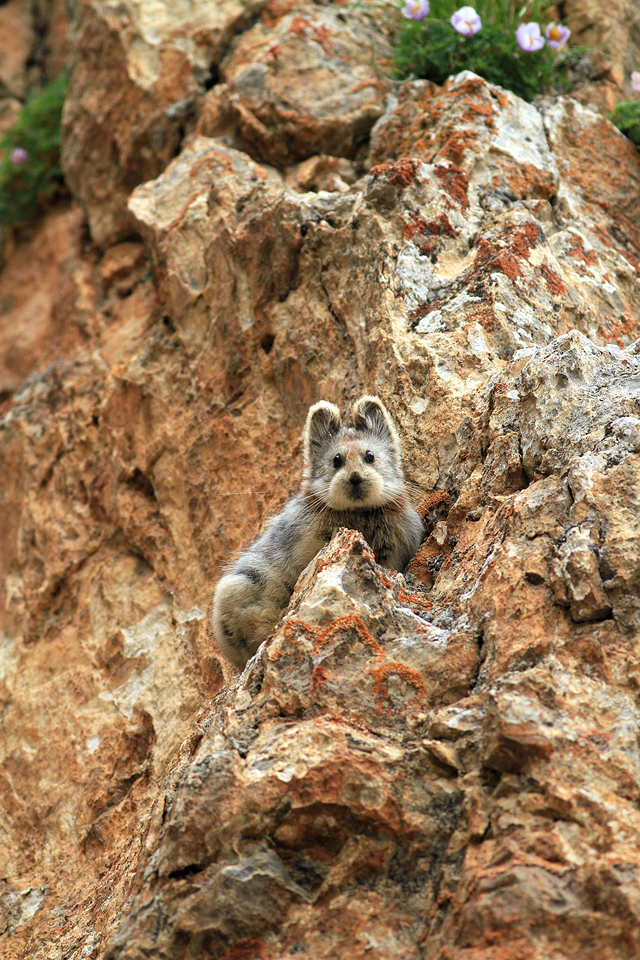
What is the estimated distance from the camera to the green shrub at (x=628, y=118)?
812 cm

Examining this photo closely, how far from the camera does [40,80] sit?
14.5 meters

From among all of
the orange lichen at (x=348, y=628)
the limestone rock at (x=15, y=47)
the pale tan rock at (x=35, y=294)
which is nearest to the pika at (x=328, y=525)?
the orange lichen at (x=348, y=628)

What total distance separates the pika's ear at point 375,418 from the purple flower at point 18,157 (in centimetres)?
823

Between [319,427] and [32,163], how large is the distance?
26.7ft

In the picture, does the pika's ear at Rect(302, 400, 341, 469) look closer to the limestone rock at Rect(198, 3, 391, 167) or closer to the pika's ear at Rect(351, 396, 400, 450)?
the pika's ear at Rect(351, 396, 400, 450)

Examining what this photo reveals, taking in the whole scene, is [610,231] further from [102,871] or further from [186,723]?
[102,871]

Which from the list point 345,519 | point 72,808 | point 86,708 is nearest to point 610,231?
point 345,519

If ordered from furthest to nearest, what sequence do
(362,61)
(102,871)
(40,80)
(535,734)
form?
(40,80), (362,61), (102,871), (535,734)

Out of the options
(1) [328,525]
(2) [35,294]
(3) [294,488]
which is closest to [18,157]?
(2) [35,294]

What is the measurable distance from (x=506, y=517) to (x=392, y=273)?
258 centimetres

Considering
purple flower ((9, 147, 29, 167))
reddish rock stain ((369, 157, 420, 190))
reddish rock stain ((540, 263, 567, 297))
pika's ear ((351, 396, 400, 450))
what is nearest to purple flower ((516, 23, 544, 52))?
reddish rock stain ((369, 157, 420, 190))

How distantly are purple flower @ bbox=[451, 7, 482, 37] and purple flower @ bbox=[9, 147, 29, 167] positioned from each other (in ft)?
21.4

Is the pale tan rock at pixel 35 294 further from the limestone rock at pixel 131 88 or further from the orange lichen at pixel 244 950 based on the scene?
the orange lichen at pixel 244 950

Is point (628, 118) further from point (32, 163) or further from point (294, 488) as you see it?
point (32, 163)
